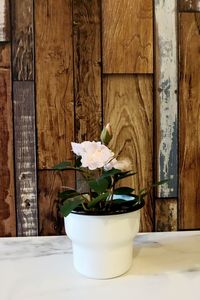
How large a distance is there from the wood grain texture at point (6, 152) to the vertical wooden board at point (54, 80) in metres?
0.09

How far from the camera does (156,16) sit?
113 cm

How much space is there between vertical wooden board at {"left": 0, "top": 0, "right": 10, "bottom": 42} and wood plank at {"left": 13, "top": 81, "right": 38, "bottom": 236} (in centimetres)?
14

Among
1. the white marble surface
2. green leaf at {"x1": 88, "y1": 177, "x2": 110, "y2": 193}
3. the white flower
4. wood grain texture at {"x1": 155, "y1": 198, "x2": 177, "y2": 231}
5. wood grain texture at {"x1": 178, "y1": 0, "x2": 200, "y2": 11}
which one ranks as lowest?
the white marble surface

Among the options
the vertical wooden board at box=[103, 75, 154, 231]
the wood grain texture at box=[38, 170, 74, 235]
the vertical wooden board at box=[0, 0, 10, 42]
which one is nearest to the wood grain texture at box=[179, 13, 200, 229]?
the vertical wooden board at box=[103, 75, 154, 231]

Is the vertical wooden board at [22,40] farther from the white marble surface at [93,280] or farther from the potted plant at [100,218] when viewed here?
the white marble surface at [93,280]

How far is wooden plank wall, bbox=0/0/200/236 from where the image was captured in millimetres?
1110

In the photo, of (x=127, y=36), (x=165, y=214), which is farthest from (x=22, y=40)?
(x=165, y=214)

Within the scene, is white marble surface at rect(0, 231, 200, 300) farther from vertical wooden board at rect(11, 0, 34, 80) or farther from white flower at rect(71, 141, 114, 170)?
vertical wooden board at rect(11, 0, 34, 80)

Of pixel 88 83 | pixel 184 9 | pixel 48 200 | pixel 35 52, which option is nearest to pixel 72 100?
pixel 88 83

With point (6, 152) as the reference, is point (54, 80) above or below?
above

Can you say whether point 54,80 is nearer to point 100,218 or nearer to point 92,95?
point 92,95

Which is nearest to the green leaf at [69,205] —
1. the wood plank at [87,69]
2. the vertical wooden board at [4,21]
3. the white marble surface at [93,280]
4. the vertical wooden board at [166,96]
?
the white marble surface at [93,280]

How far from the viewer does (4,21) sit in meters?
1.10

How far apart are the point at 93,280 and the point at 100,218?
165 millimetres
